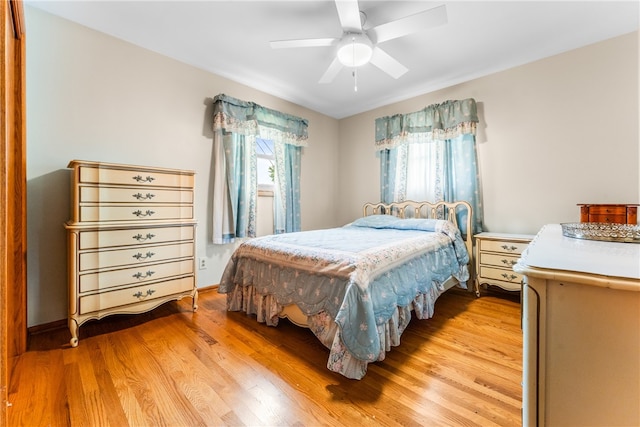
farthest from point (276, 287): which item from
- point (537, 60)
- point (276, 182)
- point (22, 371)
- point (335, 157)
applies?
point (537, 60)

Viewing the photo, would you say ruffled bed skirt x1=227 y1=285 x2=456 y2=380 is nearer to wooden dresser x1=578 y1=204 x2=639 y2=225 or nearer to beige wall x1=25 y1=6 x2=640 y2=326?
beige wall x1=25 y1=6 x2=640 y2=326

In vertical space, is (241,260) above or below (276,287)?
above

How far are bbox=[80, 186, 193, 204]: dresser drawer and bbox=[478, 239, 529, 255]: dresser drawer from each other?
2.87 meters

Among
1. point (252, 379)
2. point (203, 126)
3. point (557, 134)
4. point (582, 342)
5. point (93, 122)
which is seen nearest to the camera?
point (582, 342)

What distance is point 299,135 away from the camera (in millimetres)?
3646

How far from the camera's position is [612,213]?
1728mm

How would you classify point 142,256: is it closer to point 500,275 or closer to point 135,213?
point 135,213

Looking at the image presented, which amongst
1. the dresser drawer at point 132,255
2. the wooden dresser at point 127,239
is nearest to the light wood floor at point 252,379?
the wooden dresser at point 127,239

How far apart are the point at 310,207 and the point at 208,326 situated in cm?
228

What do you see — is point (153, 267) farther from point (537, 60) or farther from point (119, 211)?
point (537, 60)

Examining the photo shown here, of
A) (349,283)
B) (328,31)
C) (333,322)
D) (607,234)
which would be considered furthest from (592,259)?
(328,31)

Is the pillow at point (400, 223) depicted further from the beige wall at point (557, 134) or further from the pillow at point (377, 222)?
the beige wall at point (557, 134)

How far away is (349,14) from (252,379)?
2.35 metres

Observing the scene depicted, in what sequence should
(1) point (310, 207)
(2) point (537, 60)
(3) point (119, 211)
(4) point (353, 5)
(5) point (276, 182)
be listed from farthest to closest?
(1) point (310, 207), (5) point (276, 182), (2) point (537, 60), (3) point (119, 211), (4) point (353, 5)
